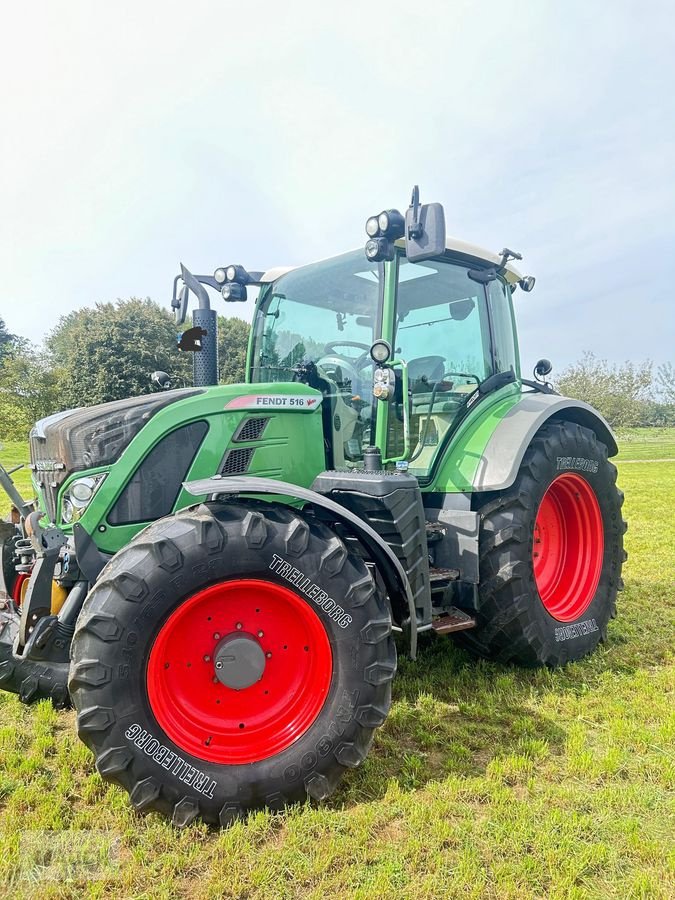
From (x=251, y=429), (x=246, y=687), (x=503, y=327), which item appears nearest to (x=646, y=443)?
(x=503, y=327)

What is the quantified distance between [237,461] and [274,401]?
38 centimetres

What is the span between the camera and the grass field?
2.00 meters

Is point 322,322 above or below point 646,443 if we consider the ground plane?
above

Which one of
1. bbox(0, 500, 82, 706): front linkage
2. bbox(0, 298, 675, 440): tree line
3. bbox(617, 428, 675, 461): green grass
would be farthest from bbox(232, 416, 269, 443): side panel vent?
bbox(617, 428, 675, 461): green grass

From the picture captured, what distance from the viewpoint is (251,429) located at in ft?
10.2

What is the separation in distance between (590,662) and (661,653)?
589 millimetres

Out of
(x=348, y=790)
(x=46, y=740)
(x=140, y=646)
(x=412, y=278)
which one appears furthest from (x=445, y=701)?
(x=412, y=278)

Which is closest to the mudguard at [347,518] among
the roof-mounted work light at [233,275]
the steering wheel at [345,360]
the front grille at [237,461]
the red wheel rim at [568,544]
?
the front grille at [237,461]

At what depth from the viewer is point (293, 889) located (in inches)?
77.6

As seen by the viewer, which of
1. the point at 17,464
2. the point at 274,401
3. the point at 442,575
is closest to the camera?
the point at 274,401

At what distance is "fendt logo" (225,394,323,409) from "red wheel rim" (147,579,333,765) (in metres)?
0.98

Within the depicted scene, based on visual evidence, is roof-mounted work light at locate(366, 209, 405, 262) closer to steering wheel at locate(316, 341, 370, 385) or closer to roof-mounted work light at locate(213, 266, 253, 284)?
steering wheel at locate(316, 341, 370, 385)

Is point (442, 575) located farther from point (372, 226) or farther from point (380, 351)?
point (372, 226)

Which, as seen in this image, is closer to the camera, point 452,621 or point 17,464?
point 452,621
